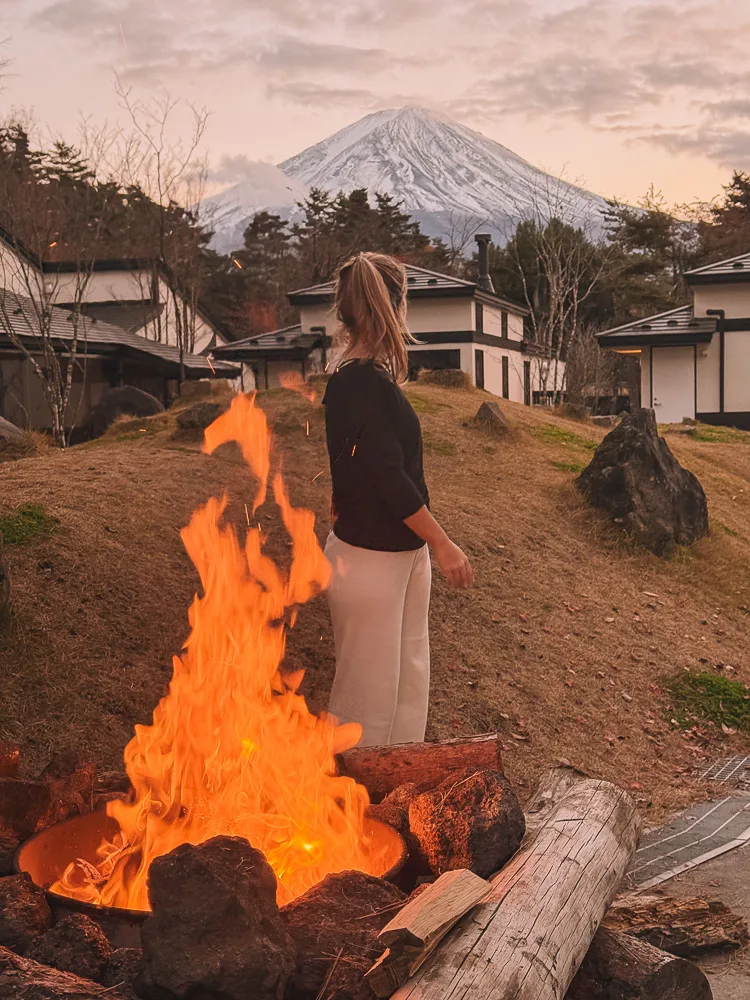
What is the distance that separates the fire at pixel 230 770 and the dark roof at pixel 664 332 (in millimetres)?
26036

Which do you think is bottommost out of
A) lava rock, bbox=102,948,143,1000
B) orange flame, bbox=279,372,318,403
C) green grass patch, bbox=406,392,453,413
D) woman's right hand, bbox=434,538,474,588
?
lava rock, bbox=102,948,143,1000

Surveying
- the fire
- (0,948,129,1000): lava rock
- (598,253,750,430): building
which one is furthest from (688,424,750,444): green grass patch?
(0,948,129,1000): lava rock

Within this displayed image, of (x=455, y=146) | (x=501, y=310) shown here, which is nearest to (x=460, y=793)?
(x=501, y=310)

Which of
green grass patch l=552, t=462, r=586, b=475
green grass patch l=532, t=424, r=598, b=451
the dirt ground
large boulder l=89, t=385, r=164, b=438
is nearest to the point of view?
the dirt ground

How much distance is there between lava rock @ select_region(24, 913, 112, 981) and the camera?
8.74ft

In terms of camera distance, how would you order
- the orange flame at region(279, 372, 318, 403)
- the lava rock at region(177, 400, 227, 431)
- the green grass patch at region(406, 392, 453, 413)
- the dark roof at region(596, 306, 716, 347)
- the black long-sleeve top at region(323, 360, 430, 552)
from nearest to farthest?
the black long-sleeve top at region(323, 360, 430, 552) → the lava rock at region(177, 400, 227, 431) → the orange flame at region(279, 372, 318, 403) → the green grass patch at region(406, 392, 453, 413) → the dark roof at region(596, 306, 716, 347)

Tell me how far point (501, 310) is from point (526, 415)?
21305 millimetres

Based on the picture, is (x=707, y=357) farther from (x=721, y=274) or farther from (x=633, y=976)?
(x=633, y=976)

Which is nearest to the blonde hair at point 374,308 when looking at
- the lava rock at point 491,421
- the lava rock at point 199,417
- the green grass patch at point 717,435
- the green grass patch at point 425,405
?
the lava rock at point 199,417

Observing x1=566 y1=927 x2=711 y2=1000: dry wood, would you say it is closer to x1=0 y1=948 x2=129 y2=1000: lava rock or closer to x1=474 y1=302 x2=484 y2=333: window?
x1=0 y1=948 x2=129 y2=1000: lava rock

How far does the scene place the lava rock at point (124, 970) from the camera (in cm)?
260

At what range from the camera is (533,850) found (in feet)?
10.8

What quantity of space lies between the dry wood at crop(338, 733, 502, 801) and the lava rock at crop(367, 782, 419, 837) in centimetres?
8

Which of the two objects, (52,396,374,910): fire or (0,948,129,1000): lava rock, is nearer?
(0,948,129,1000): lava rock
